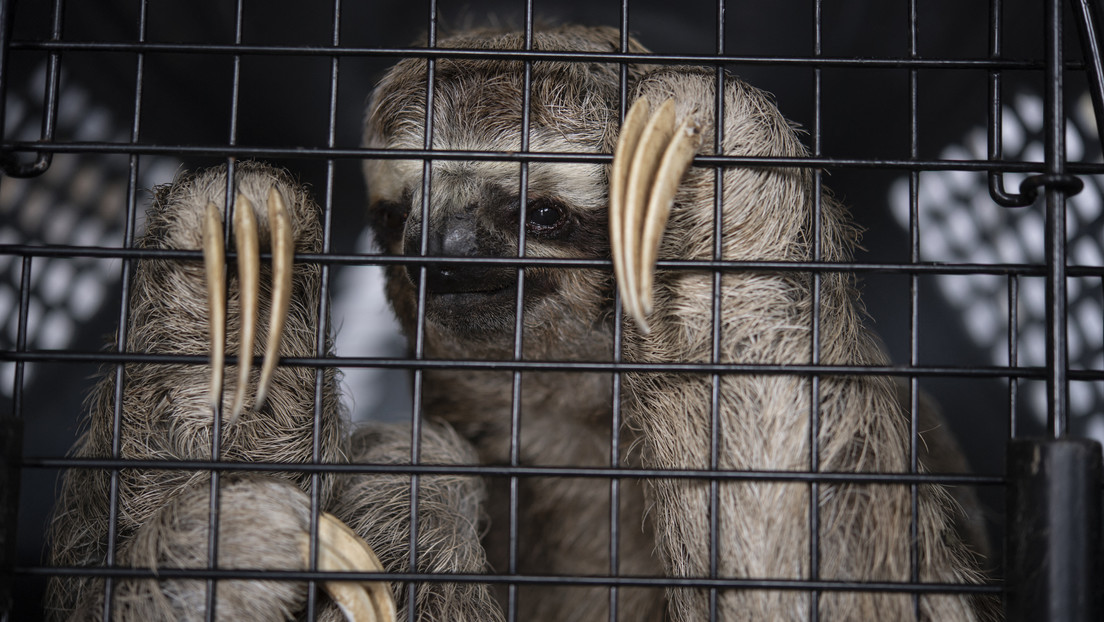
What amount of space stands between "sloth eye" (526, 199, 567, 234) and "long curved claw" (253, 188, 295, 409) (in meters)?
0.65

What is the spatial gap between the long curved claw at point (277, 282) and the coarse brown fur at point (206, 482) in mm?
100

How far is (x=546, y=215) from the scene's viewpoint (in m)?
1.72

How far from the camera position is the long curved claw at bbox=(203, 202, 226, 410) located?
110cm

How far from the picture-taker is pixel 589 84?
1.74m

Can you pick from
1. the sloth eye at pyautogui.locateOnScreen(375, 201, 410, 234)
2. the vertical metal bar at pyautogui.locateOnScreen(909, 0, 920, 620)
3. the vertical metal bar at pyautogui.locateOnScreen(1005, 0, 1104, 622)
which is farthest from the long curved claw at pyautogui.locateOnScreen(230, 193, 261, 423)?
the vertical metal bar at pyautogui.locateOnScreen(1005, 0, 1104, 622)

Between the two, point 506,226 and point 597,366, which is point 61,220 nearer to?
point 506,226

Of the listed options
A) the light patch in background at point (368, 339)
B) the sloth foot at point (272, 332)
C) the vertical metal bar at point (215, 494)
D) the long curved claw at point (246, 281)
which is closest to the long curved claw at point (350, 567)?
the sloth foot at point (272, 332)

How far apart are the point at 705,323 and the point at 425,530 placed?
2.32 ft

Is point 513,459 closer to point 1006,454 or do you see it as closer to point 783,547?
point 783,547

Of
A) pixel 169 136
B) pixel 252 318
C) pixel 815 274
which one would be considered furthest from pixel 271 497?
pixel 169 136

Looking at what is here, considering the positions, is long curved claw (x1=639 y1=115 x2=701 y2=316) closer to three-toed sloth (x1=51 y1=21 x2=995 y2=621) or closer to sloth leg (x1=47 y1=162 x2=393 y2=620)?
three-toed sloth (x1=51 y1=21 x2=995 y2=621)

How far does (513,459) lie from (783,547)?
45 cm

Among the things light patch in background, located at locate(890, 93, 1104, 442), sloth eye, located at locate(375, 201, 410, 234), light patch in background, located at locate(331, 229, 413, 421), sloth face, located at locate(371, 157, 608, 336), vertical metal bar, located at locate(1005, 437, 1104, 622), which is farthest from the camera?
light patch in background, located at locate(331, 229, 413, 421)

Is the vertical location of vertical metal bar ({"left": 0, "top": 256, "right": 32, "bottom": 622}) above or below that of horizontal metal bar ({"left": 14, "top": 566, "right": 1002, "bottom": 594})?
above
